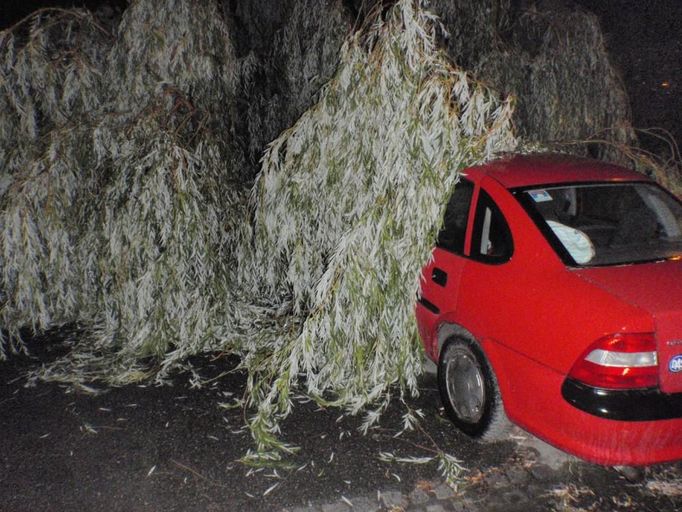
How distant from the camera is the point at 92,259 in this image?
5309mm

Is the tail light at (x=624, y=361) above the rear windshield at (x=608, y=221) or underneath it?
underneath

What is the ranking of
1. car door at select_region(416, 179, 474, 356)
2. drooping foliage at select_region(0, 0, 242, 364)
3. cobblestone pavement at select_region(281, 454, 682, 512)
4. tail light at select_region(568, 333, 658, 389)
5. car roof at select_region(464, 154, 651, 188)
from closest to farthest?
tail light at select_region(568, 333, 658, 389) < cobblestone pavement at select_region(281, 454, 682, 512) < car roof at select_region(464, 154, 651, 188) < car door at select_region(416, 179, 474, 356) < drooping foliage at select_region(0, 0, 242, 364)

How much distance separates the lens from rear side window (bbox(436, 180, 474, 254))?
149 inches

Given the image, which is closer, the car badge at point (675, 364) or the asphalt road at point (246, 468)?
→ the car badge at point (675, 364)

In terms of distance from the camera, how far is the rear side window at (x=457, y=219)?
3.78 meters

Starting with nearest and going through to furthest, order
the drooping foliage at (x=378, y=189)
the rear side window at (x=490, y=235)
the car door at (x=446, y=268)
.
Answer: the rear side window at (x=490, y=235)
the car door at (x=446, y=268)
the drooping foliage at (x=378, y=189)

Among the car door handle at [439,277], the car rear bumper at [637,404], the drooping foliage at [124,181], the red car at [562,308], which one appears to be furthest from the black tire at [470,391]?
the drooping foliage at [124,181]

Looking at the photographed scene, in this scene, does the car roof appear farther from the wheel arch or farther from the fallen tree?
the wheel arch

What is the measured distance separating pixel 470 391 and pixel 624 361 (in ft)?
3.86

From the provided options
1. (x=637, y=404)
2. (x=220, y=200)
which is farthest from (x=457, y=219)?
(x=220, y=200)

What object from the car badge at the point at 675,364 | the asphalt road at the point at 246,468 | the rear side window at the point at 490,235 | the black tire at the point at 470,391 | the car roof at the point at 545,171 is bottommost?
the asphalt road at the point at 246,468

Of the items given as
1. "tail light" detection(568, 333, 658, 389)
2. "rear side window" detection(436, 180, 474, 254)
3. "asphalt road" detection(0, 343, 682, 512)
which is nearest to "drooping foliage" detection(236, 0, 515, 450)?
"rear side window" detection(436, 180, 474, 254)

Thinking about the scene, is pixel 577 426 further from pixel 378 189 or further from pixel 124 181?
pixel 124 181

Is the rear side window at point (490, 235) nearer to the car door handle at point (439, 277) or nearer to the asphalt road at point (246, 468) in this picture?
the car door handle at point (439, 277)
